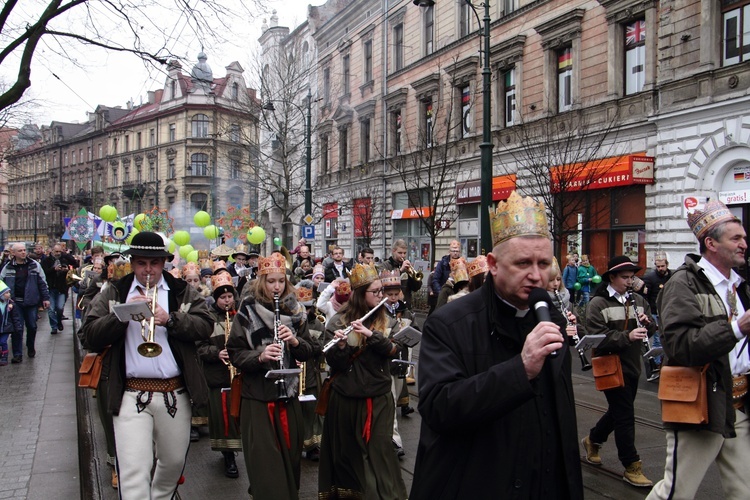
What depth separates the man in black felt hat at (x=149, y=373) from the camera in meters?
4.16

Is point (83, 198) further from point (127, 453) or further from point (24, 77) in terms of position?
point (127, 453)

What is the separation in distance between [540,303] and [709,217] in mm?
2360

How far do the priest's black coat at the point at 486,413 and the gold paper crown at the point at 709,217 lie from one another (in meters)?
2.02

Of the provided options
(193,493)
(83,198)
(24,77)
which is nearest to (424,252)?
(24,77)

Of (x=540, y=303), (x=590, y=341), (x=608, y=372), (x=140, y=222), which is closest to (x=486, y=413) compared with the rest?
(x=540, y=303)

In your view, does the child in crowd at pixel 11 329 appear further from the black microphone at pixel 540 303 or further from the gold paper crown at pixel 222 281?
the black microphone at pixel 540 303

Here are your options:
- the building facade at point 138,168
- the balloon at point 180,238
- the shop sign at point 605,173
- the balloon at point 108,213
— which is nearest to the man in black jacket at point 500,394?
the shop sign at point 605,173

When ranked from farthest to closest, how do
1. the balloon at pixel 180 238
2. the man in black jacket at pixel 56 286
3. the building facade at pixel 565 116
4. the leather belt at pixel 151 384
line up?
1. the balloon at pixel 180 238
2. the building facade at pixel 565 116
3. the man in black jacket at pixel 56 286
4. the leather belt at pixel 151 384

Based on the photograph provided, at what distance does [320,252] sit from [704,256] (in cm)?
3780

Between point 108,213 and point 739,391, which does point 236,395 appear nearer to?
point 739,391

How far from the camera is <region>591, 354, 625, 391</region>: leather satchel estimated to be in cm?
564

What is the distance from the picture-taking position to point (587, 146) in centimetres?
1948

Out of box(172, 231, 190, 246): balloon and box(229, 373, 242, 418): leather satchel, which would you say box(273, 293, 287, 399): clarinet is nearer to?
box(229, 373, 242, 418): leather satchel

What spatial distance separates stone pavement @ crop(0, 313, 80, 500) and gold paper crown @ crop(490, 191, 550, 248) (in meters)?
4.58
